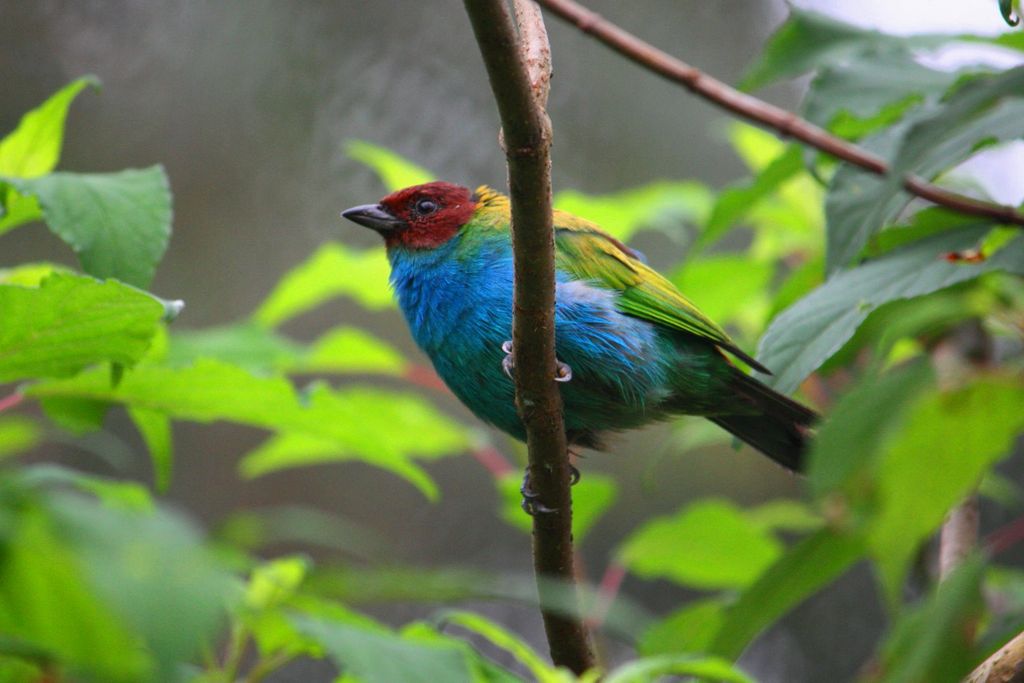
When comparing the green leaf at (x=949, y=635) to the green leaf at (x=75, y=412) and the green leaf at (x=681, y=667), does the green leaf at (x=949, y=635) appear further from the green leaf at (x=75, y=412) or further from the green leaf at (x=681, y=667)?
the green leaf at (x=75, y=412)

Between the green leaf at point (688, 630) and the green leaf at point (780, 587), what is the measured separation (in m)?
0.66

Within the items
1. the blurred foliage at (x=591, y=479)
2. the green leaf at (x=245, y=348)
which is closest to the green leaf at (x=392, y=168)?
the blurred foliage at (x=591, y=479)

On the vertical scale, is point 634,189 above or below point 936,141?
below

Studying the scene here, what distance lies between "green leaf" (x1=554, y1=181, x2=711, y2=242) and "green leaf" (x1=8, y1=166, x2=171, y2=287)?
1.92 meters

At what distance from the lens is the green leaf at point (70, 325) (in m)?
1.88

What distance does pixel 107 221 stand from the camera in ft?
7.07

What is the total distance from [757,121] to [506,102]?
1.38 ft

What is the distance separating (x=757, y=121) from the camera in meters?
1.83

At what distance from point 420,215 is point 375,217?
202 mm

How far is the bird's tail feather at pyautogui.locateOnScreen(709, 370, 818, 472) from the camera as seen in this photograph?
3.82m

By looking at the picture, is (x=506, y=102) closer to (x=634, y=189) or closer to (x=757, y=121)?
(x=757, y=121)

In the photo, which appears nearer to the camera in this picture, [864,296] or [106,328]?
[106,328]

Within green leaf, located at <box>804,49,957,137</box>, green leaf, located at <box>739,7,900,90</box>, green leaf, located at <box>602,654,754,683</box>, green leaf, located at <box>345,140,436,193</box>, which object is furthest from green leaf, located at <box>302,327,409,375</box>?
green leaf, located at <box>602,654,754,683</box>

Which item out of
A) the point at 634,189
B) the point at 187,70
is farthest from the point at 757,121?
the point at 187,70
